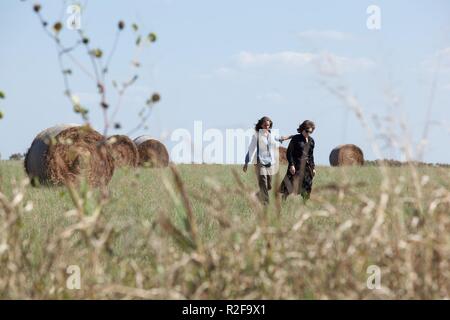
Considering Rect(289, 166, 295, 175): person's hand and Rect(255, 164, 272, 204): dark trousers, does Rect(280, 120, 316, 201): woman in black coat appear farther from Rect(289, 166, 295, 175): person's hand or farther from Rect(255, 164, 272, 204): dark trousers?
Rect(255, 164, 272, 204): dark trousers

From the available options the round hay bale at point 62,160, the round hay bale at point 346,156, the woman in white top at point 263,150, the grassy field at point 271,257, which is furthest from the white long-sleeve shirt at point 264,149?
the round hay bale at point 346,156

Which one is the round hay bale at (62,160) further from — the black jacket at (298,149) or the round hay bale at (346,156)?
the round hay bale at (346,156)

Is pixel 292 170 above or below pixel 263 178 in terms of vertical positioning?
above

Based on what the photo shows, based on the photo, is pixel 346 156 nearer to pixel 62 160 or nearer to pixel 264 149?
pixel 62 160

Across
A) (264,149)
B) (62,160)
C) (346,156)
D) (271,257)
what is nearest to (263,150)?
(264,149)

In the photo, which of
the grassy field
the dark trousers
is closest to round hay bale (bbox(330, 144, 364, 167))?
the dark trousers

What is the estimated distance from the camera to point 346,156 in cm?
3350

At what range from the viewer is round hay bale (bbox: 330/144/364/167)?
33.2 m

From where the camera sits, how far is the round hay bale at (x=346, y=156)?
33.2 m

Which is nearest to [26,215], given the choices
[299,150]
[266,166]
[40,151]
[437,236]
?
[266,166]

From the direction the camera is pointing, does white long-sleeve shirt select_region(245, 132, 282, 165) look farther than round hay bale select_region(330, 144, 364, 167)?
No

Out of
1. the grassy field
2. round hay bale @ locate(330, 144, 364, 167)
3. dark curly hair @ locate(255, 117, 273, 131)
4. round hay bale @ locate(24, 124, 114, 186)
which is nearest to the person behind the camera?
the grassy field

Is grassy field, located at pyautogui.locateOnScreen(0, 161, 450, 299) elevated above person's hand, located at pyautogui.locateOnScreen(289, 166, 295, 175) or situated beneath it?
situated beneath

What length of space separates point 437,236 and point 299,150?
28.8 ft
